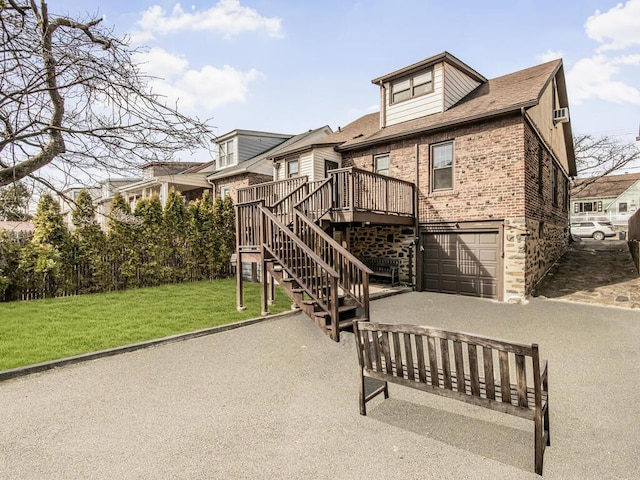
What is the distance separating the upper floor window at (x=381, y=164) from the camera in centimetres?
1271

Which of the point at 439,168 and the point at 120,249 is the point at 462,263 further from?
the point at 120,249

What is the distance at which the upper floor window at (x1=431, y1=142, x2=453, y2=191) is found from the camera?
11250 mm

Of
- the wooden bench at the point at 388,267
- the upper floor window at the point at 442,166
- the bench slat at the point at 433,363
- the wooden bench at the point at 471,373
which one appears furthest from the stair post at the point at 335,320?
the upper floor window at the point at 442,166

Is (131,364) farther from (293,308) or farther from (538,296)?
(538,296)

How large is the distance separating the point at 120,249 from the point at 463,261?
36.3 feet

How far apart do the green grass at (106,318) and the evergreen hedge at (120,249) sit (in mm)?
875

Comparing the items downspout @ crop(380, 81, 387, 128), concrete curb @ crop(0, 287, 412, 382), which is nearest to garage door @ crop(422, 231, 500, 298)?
downspout @ crop(380, 81, 387, 128)

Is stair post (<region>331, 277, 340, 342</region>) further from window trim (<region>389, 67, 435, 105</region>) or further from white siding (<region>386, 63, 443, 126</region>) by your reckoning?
window trim (<region>389, 67, 435, 105</region>)

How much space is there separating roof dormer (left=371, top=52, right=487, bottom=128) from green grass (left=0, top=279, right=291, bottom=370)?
7933 mm

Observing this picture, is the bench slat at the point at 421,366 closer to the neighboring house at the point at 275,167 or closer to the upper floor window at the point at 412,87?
the neighboring house at the point at 275,167

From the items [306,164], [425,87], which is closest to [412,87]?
[425,87]

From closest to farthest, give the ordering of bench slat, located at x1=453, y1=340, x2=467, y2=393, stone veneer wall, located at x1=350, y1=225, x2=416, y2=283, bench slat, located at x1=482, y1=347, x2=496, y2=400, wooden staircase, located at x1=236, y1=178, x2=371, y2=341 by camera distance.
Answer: bench slat, located at x1=482, y1=347, x2=496, y2=400 < bench slat, located at x1=453, y1=340, x2=467, y2=393 < wooden staircase, located at x1=236, y1=178, x2=371, y2=341 < stone veneer wall, located at x1=350, y1=225, x2=416, y2=283

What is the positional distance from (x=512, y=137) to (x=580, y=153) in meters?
24.7

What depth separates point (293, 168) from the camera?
14750 millimetres
